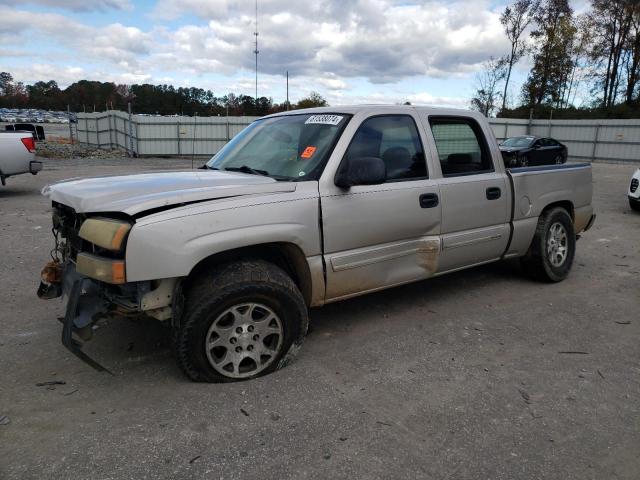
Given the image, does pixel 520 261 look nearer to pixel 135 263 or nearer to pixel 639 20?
pixel 135 263

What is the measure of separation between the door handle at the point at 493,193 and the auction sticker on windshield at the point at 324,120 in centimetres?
162

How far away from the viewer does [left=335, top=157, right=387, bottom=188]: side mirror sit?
3.32 m

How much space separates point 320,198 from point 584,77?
46.6m

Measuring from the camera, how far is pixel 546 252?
5.14 meters

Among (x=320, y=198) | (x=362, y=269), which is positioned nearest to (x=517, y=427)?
(x=362, y=269)

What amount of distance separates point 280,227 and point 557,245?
3.53 meters

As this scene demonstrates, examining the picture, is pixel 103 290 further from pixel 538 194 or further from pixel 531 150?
pixel 531 150

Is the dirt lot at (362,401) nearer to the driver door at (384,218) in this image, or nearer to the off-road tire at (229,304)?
the off-road tire at (229,304)

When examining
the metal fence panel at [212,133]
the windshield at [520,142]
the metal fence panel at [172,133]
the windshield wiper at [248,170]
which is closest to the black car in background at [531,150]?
the windshield at [520,142]

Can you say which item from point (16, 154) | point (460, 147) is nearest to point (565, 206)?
point (460, 147)

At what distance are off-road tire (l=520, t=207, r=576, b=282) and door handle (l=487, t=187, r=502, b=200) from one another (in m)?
0.81

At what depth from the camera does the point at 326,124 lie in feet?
12.3

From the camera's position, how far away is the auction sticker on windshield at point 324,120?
373 centimetres

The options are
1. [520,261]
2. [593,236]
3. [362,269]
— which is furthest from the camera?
[593,236]
